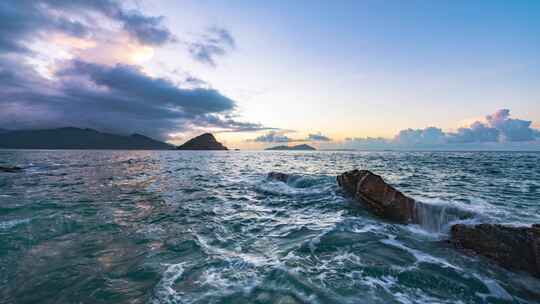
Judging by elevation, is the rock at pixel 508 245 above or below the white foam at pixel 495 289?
above

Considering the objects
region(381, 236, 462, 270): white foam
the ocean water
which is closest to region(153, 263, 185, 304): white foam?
the ocean water

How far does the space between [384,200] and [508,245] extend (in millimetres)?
4768

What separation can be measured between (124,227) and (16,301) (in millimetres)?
4834

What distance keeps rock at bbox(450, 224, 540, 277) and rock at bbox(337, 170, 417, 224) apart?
287cm

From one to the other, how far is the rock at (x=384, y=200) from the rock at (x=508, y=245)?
2.87 meters

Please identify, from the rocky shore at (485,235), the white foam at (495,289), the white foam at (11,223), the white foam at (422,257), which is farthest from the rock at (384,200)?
the white foam at (11,223)

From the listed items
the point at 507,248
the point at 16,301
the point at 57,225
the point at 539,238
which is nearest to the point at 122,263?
the point at 16,301

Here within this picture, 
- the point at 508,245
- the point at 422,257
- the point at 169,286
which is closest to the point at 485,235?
the point at 508,245

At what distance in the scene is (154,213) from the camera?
1190cm

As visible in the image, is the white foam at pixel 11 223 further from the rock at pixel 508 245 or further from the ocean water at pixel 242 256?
the rock at pixel 508 245

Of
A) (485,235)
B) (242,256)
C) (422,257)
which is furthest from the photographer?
(485,235)

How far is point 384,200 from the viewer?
11414 mm

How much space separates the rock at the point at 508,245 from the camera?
6.42 meters

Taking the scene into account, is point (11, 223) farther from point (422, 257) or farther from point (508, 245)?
point (508, 245)
